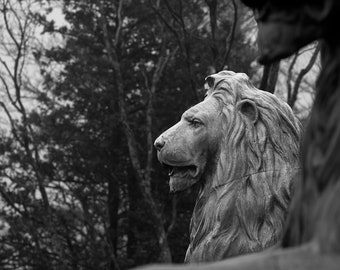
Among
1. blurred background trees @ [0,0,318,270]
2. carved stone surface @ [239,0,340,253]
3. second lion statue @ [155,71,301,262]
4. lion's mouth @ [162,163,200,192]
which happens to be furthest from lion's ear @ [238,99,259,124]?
blurred background trees @ [0,0,318,270]

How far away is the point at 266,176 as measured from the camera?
702 centimetres

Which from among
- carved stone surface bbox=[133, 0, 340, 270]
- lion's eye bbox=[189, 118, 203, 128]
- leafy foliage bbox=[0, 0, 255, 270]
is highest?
leafy foliage bbox=[0, 0, 255, 270]

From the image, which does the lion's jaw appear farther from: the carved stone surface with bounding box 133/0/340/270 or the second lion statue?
the carved stone surface with bounding box 133/0/340/270

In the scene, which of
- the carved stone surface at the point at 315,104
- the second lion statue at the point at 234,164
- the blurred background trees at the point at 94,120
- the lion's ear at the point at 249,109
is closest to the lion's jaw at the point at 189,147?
the second lion statue at the point at 234,164

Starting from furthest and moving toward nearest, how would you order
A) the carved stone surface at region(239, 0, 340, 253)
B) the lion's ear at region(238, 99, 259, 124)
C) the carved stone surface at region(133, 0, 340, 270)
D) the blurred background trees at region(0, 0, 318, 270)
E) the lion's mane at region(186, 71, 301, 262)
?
the blurred background trees at region(0, 0, 318, 270) < the lion's ear at region(238, 99, 259, 124) < the lion's mane at region(186, 71, 301, 262) < the carved stone surface at region(239, 0, 340, 253) < the carved stone surface at region(133, 0, 340, 270)

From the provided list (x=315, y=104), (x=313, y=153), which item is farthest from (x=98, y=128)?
(x=313, y=153)

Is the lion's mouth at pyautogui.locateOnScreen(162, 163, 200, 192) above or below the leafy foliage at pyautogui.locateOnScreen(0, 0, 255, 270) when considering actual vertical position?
below

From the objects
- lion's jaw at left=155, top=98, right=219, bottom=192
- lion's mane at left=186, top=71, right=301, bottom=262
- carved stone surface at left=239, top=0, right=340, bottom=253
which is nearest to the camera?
carved stone surface at left=239, top=0, right=340, bottom=253

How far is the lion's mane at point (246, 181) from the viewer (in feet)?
22.8

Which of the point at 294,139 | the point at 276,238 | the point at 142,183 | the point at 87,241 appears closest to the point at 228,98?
the point at 294,139

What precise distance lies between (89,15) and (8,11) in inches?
109

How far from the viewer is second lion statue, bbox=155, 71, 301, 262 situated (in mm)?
6969

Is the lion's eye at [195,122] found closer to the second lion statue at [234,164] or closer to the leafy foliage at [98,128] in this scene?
the second lion statue at [234,164]

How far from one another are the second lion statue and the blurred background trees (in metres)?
17.3
